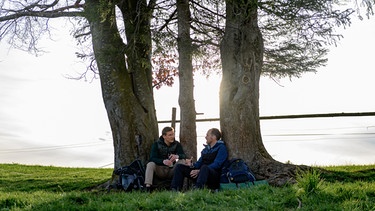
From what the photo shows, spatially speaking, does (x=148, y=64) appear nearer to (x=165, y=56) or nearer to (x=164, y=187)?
(x=165, y=56)

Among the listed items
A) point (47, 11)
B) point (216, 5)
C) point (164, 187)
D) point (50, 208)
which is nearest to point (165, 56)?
point (216, 5)

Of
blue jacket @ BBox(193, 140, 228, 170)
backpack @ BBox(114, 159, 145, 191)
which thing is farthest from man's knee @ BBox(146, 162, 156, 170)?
blue jacket @ BBox(193, 140, 228, 170)

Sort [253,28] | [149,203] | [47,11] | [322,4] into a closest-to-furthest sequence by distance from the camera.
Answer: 1. [149,203]
2. [322,4]
3. [253,28]
4. [47,11]

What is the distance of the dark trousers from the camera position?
670cm

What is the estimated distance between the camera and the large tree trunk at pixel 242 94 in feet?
25.2

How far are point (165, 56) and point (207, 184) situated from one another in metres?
4.38

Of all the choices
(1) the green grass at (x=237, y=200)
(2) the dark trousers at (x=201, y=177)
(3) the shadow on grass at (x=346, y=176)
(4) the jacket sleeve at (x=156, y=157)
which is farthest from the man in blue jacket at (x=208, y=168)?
(3) the shadow on grass at (x=346, y=176)

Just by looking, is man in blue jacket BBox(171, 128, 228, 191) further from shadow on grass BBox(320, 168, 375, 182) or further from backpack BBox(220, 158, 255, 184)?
shadow on grass BBox(320, 168, 375, 182)

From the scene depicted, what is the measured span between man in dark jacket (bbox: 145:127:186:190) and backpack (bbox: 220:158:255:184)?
0.96m

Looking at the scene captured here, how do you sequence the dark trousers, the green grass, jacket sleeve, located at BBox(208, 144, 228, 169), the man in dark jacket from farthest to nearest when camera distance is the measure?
the man in dark jacket < jacket sleeve, located at BBox(208, 144, 228, 169) < the dark trousers < the green grass

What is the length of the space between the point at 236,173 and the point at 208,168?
427 millimetres

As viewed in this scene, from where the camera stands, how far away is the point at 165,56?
1047 cm

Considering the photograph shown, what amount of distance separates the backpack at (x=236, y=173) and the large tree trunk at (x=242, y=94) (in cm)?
71

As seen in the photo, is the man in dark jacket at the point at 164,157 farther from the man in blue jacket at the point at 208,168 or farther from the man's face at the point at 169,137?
the man in blue jacket at the point at 208,168
